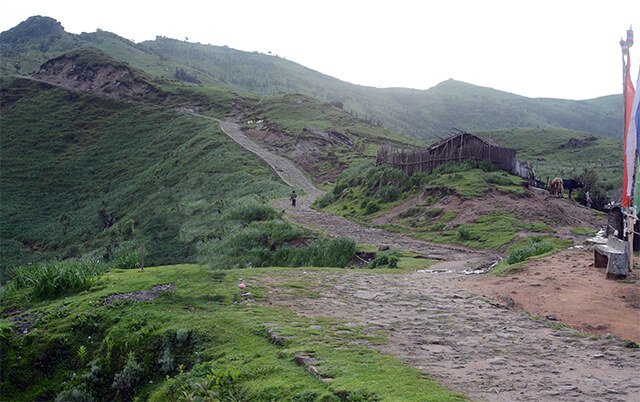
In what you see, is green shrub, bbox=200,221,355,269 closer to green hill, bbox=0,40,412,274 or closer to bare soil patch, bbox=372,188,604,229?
green hill, bbox=0,40,412,274

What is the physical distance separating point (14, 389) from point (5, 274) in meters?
26.9

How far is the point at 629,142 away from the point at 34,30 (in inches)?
6863

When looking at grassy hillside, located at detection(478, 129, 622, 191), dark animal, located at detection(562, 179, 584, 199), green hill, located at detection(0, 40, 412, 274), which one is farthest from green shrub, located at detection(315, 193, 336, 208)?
grassy hillside, located at detection(478, 129, 622, 191)

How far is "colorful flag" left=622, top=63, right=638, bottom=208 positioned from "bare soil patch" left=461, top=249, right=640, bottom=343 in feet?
5.04

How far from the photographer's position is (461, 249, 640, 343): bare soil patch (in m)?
7.38

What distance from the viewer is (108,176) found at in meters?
55.1

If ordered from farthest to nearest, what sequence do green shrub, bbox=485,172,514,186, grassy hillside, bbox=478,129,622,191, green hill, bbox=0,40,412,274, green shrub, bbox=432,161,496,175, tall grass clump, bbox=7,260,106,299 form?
grassy hillside, bbox=478,129,622,191
green hill, bbox=0,40,412,274
green shrub, bbox=432,161,496,175
green shrub, bbox=485,172,514,186
tall grass clump, bbox=7,260,106,299

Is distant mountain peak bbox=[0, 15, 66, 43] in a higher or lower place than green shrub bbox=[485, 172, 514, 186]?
higher

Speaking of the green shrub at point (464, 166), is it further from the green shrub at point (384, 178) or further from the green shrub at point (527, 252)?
the green shrub at point (527, 252)

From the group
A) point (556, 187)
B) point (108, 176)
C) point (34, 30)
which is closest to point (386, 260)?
point (556, 187)

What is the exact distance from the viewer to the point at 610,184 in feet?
126

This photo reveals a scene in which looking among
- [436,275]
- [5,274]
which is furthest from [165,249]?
[436,275]

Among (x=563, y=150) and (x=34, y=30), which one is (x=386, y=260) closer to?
(x=563, y=150)

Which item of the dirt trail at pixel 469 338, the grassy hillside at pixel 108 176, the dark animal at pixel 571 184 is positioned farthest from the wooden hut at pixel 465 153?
the dirt trail at pixel 469 338
